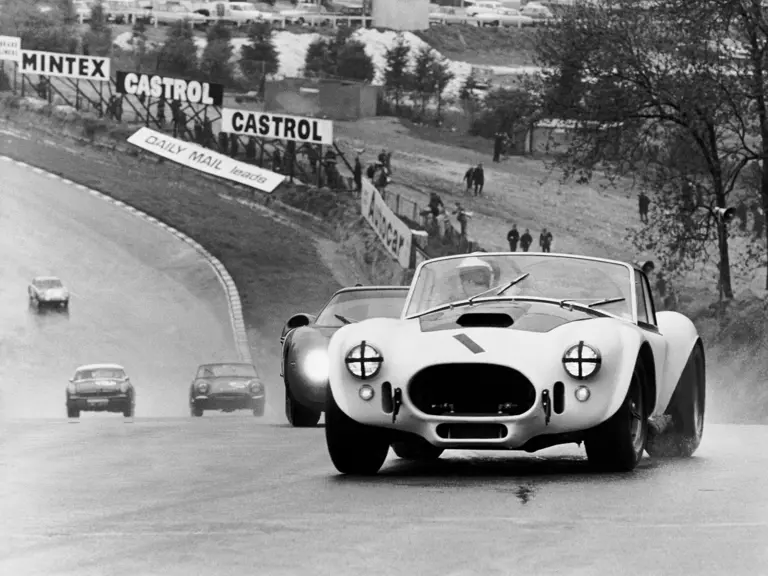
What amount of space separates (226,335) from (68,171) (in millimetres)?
17900

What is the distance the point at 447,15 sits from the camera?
10550 cm

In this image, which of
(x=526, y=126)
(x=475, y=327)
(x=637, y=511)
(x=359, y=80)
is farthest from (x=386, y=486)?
(x=359, y=80)

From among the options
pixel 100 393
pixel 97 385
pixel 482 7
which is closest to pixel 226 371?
pixel 100 393

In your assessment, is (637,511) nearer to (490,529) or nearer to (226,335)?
(490,529)

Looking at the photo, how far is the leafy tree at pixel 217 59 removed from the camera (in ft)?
298

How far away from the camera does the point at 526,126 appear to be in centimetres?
4825

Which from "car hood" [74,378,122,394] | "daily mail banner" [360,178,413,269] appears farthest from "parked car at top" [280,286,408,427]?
"daily mail banner" [360,178,413,269]

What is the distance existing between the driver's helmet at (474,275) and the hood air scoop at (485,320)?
0.84 m

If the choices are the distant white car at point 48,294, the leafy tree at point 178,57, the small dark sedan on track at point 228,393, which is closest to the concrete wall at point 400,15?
the leafy tree at point 178,57

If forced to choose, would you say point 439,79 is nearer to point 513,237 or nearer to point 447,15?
point 447,15

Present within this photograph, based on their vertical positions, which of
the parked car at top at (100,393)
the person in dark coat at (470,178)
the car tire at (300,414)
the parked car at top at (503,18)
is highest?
the parked car at top at (503,18)

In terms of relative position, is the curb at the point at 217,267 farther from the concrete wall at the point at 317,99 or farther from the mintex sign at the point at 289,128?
the concrete wall at the point at 317,99

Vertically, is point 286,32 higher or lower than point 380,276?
higher

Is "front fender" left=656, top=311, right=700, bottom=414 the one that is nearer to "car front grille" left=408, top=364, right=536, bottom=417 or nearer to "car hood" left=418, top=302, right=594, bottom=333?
"car hood" left=418, top=302, right=594, bottom=333
